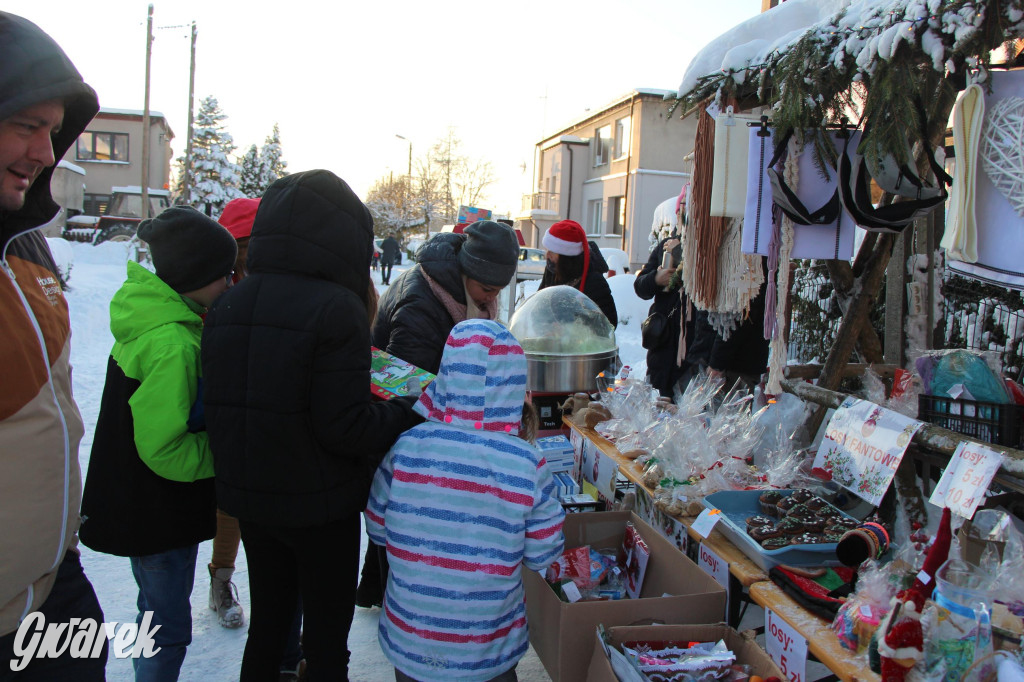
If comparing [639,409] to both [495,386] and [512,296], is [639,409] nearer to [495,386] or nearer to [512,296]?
[495,386]

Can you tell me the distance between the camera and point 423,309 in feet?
9.00

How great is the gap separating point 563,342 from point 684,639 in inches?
85.9

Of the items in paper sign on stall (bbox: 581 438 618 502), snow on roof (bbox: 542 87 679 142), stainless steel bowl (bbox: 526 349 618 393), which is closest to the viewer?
paper sign on stall (bbox: 581 438 618 502)

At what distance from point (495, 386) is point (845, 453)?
156 cm

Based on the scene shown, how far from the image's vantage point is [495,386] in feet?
6.41

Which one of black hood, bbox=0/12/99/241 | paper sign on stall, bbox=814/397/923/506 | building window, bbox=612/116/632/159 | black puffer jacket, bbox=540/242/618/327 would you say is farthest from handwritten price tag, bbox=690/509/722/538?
building window, bbox=612/116/632/159

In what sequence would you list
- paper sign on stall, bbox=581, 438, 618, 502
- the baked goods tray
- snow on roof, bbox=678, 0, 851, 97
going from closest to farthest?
the baked goods tray
snow on roof, bbox=678, 0, 851, 97
paper sign on stall, bbox=581, 438, 618, 502

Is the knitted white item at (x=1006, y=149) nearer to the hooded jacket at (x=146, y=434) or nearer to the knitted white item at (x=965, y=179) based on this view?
the knitted white item at (x=965, y=179)

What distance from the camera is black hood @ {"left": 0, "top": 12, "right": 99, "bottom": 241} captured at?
134cm

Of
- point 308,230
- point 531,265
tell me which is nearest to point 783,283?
point 308,230

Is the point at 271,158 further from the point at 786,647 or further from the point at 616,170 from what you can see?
the point at 786,647

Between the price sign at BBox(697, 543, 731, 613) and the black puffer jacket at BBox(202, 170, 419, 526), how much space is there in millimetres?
1267

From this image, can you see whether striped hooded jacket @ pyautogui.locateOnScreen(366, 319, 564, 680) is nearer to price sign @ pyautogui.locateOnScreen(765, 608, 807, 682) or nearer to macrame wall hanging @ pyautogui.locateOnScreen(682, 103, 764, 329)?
price sign @ pyautogui.locateOnScreen(765, 608, 807, 682)

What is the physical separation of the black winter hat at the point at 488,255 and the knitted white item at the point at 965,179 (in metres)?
1.65
